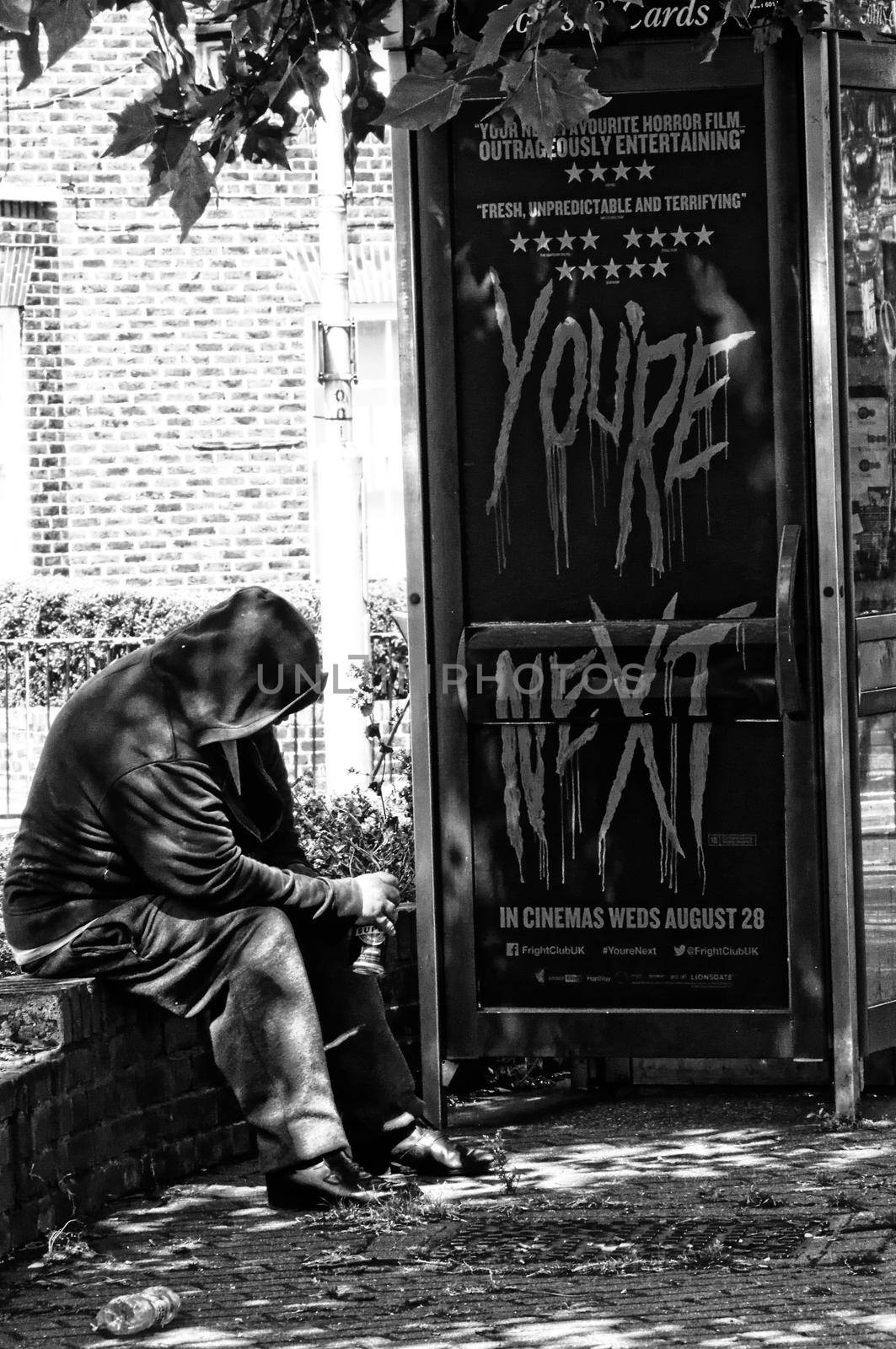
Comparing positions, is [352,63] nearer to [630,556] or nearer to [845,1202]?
[630,556]

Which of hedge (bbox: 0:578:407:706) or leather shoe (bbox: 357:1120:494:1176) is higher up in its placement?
hedge (bbox: 0:578:407:706)

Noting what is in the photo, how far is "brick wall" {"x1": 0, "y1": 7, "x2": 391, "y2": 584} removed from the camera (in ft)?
50.5

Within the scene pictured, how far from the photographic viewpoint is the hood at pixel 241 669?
5207mm

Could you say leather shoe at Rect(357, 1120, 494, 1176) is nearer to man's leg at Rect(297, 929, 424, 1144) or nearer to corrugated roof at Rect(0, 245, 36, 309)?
man's leg at Rect(297, 929, 424, 1144)

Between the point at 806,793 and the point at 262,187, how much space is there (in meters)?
10.7

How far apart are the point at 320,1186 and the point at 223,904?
70cm

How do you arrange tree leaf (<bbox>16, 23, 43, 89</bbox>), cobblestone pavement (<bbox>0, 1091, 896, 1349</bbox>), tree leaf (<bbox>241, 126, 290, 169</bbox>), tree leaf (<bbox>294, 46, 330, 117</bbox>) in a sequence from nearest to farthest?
cobblestone pavement (<bbox>0, 1091, 896, 1349</bbox>) → tree leaf (<bbox>16, 23, 43, 89</bbox>) → tree leaf (<bbox>294, 46, 330, 117</bbox>) → tree leaf (<bbox>241, 126, 290, 169</bbox>)

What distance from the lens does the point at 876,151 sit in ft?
18.8

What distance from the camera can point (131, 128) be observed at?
5477 mm

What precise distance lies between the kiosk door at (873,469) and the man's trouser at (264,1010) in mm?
1350

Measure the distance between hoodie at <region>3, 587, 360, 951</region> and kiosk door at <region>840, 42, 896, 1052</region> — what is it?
4.68 ft

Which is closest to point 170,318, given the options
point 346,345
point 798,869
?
point 346,345

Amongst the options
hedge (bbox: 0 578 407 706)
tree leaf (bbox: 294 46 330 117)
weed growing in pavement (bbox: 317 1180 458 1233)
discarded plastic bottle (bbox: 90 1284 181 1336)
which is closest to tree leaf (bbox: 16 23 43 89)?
tree leaf (bbox: 294 46 330 117)

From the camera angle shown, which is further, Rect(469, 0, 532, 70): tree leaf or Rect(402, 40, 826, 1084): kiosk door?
Rect(402, 40, 826, 1084): kiosk door
